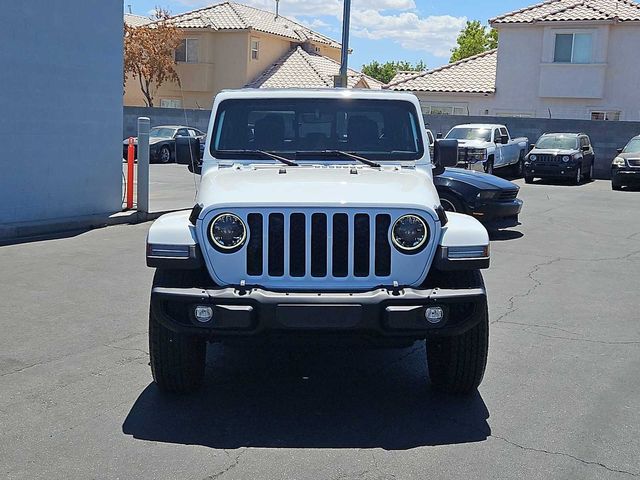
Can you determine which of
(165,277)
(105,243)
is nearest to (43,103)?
(105,243)

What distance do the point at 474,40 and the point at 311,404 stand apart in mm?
72248

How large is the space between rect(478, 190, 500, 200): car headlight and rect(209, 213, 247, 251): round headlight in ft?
26.1

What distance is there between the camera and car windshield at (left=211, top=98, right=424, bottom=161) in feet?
20.6

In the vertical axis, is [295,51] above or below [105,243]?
above

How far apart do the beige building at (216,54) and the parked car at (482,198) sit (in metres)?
31.4

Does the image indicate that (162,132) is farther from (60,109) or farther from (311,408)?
(311,408)

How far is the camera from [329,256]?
189 inches

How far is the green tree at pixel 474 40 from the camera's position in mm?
73312

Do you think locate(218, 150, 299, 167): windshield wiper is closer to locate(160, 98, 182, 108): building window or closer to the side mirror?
the side mirror

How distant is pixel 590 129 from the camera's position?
2816 centimetres

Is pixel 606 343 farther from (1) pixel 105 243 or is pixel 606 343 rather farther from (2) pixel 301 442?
(1) pixel 105 243

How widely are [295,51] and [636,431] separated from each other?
44062mm

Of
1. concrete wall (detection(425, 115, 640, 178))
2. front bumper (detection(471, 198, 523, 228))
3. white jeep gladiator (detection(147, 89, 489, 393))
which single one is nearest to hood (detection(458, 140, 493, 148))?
concrete wall (detection(425, 115, 640, 178))

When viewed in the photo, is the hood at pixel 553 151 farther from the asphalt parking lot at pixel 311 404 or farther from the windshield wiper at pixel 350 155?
the windshield wiper at pixel 350 155
